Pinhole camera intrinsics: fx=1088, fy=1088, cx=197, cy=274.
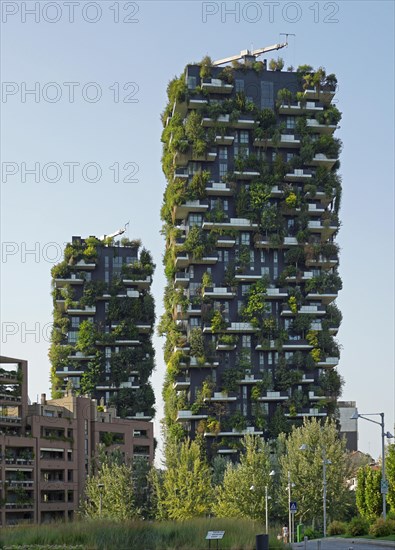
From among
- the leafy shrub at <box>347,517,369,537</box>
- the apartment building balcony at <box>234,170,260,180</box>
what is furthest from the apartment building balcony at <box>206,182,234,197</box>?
the leafy shrub at <box>347,517,369,537</box>

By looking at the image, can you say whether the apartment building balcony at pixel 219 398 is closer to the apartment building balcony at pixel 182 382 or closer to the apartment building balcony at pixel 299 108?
the apartment building balcony at pixel 182 382

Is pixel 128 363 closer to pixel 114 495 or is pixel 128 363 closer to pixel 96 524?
pixel 114 495

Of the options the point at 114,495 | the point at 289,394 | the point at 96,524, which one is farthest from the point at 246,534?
the point at 289,394

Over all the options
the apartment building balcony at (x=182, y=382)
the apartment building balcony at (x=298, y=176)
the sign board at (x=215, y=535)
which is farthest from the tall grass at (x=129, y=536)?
the apartment building balcony at (x=298, y=176)

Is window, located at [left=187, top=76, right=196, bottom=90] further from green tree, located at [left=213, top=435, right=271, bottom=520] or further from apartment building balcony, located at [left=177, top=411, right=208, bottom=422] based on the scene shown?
green tree, located at [left=213, top=435, right=271, bottom=520]

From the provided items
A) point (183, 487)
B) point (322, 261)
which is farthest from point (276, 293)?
point (183, 487)

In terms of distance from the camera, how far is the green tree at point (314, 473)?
101 metres

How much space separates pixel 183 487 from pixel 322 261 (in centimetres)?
4133

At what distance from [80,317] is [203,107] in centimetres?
3883

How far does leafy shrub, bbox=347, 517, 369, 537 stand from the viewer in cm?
7069

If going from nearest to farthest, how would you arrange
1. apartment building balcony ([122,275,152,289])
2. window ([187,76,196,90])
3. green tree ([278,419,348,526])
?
green tree ([278,419,348,526])
window ([187,76,196,90])
apartment building balcony ([122,275,152,289])

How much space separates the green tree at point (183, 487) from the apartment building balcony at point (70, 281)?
4856 centimetres

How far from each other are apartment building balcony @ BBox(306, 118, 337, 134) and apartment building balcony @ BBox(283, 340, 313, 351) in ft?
92.2

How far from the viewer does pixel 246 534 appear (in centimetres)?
5134
